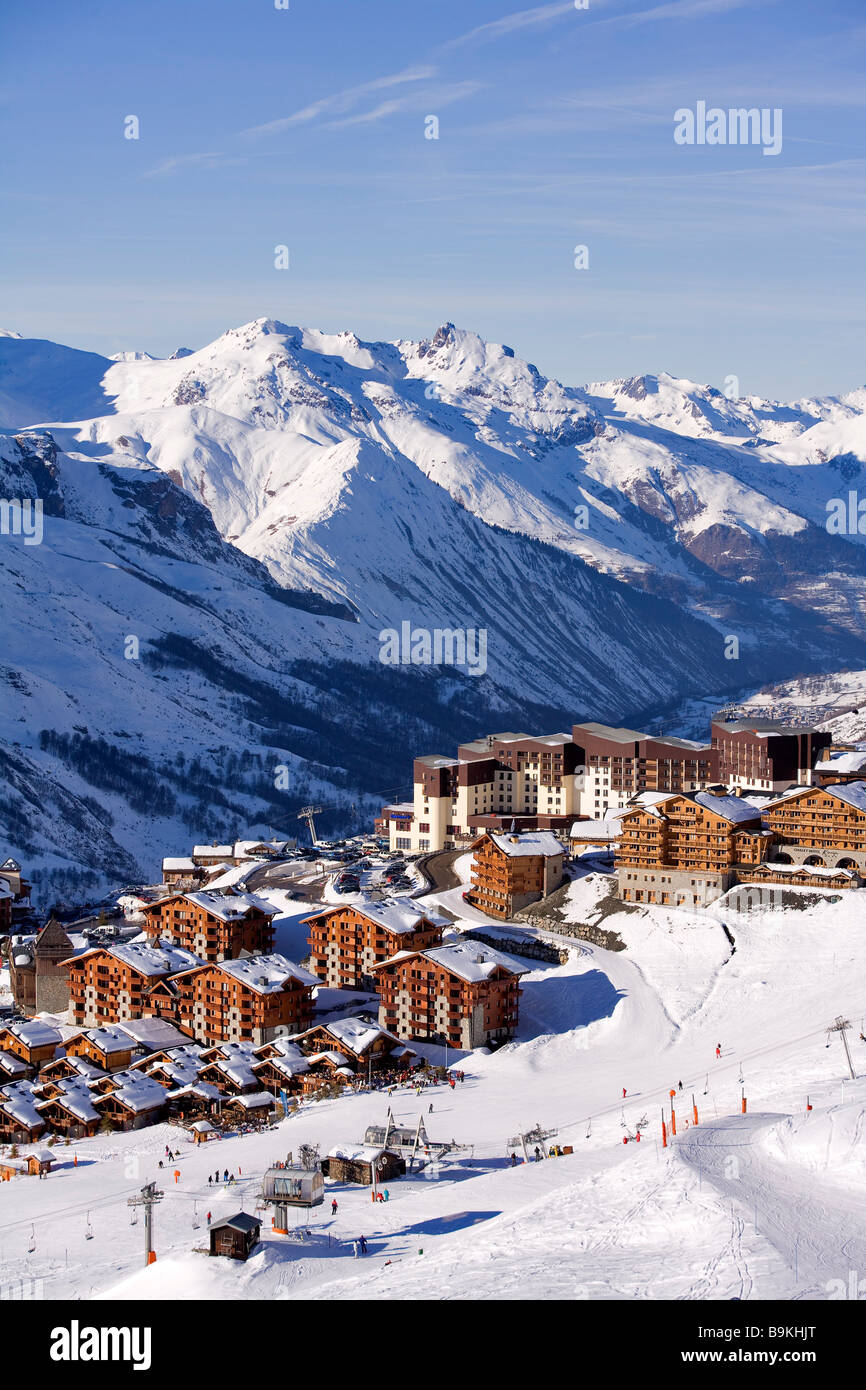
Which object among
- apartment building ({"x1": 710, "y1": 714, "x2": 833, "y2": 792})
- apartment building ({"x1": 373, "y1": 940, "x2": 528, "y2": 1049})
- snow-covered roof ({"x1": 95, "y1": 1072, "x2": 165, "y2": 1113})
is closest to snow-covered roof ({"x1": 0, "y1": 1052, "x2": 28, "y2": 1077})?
snow-covered roof ({"x1": 95, "y1": 1072, "x2": 165, "y2": 1113})

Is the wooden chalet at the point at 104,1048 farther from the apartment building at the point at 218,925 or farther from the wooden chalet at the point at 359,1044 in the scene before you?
the apartment building at the point at 218,925

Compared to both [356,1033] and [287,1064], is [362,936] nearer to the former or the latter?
[356,1033]

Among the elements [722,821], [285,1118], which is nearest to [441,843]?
[722,821]

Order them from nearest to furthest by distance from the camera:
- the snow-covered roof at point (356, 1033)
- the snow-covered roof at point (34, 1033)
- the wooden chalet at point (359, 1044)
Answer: the wooden chalet at point (359, 1044), the snow-covered roof at point (356, 1033), the snow-covered roof at point (34, 1033)

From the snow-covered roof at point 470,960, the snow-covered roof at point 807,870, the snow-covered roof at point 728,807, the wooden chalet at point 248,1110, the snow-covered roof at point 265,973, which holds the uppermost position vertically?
the snow-covered roof at point 728,807

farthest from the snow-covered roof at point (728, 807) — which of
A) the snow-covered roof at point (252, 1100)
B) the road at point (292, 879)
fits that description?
the snow-covered roof at point (252, 1100)
